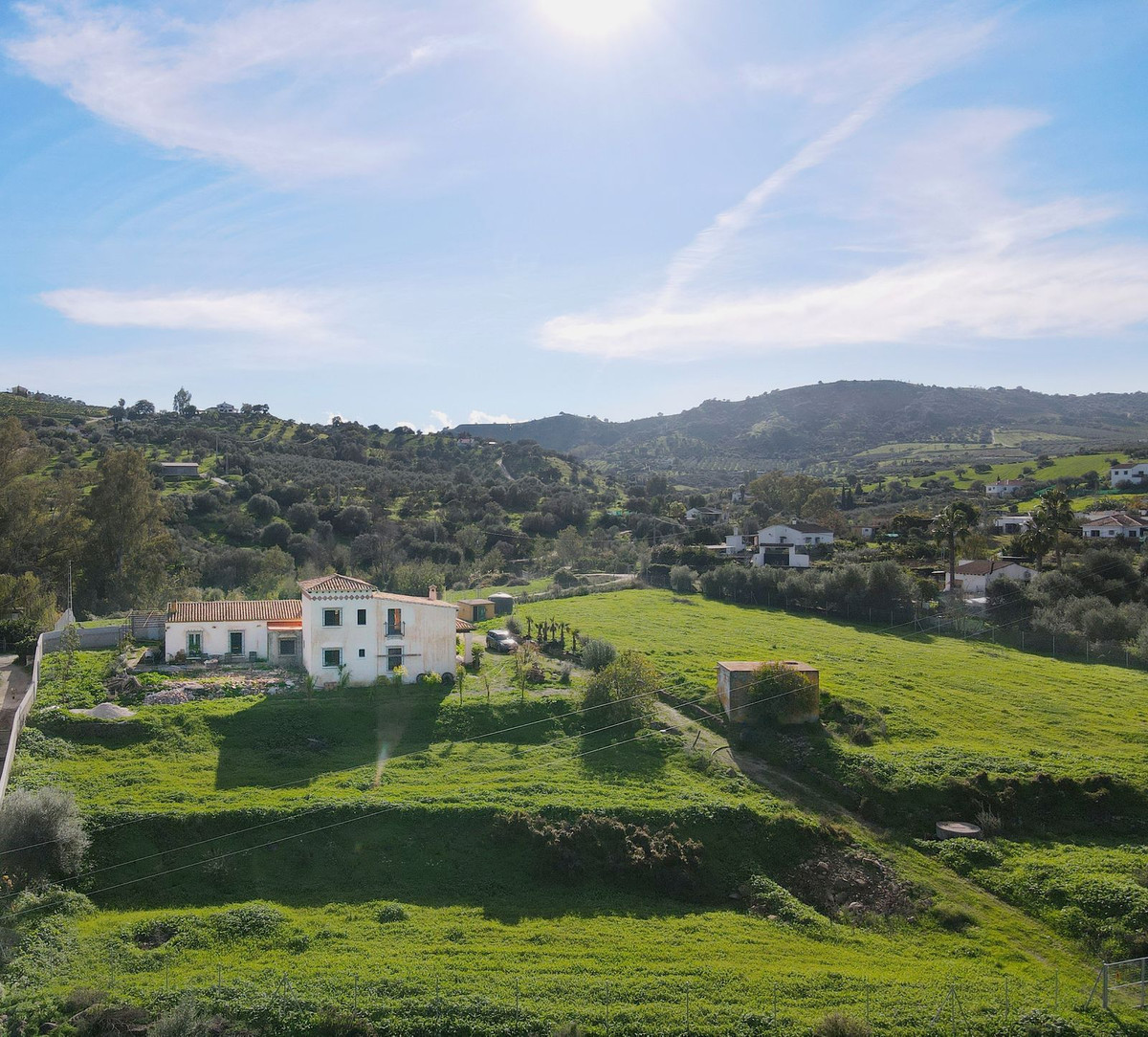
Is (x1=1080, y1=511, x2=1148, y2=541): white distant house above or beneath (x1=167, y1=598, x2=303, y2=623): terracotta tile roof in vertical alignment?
above

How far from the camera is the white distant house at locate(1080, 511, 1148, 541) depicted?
67.2m

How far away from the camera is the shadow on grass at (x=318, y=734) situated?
94.1 feet

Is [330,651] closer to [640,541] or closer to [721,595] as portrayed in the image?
[721,595]

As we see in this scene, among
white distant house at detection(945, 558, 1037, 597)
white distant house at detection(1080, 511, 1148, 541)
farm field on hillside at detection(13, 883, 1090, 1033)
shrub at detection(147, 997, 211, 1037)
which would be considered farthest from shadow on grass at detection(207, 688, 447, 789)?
white distant house at detection(1080, 511, 1148, 541)

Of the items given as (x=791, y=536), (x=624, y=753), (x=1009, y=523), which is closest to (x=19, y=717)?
(x=624, y=753)

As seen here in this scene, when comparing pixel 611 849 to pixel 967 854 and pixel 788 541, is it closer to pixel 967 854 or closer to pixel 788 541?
pixel 967 854

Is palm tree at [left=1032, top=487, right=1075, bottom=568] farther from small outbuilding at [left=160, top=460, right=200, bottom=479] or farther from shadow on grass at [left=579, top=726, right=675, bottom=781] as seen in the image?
small outbuilding at [left=160, top=460, right=200, bottom=479]

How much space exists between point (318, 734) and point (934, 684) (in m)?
28.7

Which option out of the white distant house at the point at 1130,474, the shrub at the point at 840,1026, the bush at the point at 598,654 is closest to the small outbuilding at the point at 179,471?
the bush at the point at 598,654

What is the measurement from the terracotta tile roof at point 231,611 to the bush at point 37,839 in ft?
49.9

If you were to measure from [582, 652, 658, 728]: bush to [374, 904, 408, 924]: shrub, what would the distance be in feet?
41.5

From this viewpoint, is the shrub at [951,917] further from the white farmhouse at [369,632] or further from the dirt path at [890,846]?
the white farmhouse at [369,632]

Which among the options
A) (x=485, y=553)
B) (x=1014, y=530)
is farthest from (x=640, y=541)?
(x=1014, y=530)

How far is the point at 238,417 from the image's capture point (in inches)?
5591
